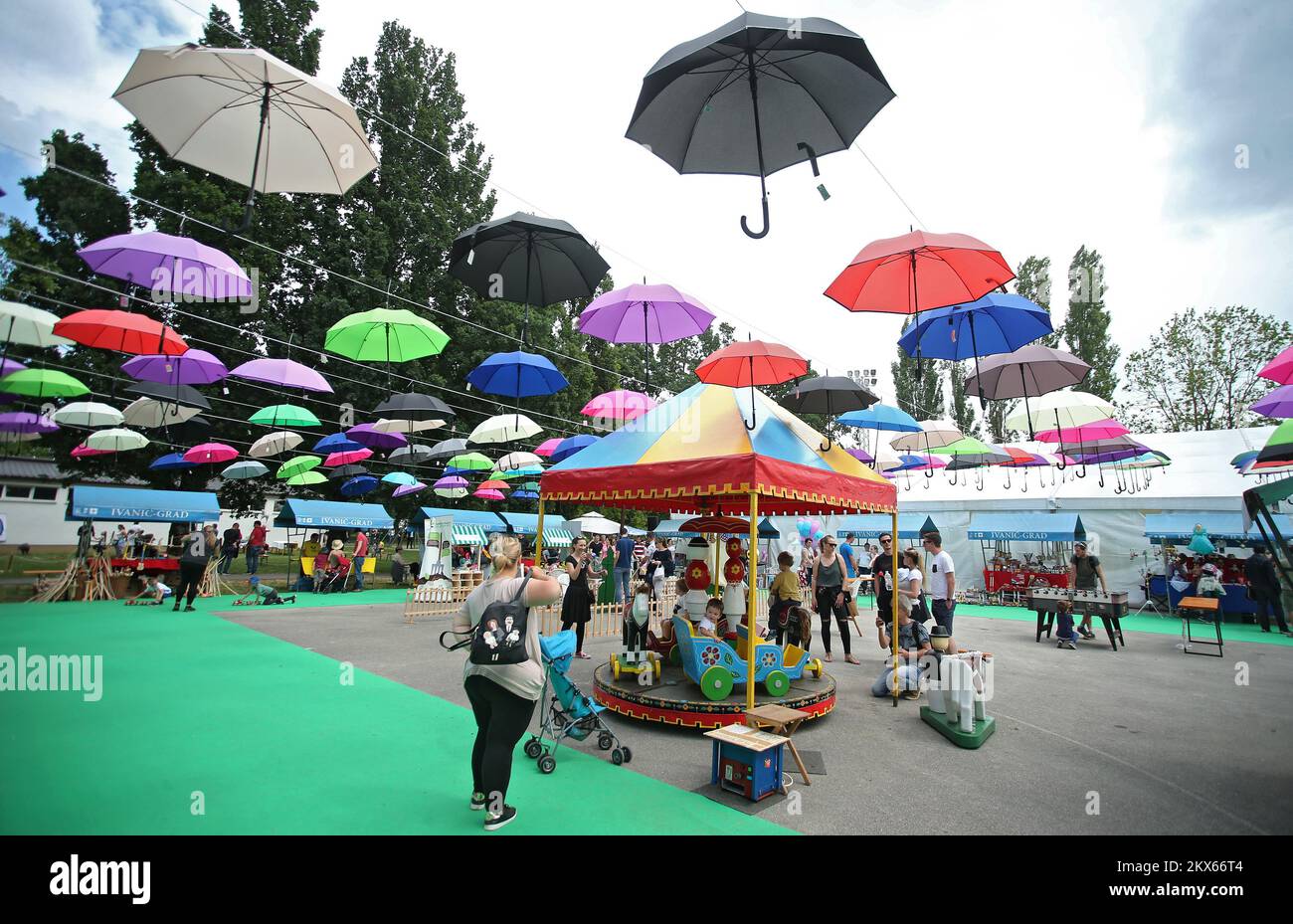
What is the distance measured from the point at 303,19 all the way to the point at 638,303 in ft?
88.3

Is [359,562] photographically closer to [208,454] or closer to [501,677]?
[208,454]

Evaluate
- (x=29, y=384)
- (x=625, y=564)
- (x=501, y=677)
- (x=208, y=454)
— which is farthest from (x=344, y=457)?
(x=501, y=677)

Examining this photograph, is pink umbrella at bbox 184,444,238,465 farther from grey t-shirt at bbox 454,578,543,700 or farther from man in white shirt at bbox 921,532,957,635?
man in white shirt at bbox 921,532,957,635

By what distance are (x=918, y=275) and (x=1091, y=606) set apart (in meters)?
9.39

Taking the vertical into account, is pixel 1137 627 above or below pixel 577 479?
below

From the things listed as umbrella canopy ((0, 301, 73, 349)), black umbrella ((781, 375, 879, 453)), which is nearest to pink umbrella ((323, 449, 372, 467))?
black umbrella ((781, 375, 879, 453))

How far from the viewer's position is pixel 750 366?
7.46 metres

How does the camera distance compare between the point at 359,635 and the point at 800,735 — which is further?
the point at 359,635

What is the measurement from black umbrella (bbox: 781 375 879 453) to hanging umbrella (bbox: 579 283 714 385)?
3880mm

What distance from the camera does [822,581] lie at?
10023 millimetres

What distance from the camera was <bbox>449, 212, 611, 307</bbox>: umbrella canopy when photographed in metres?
7.70
